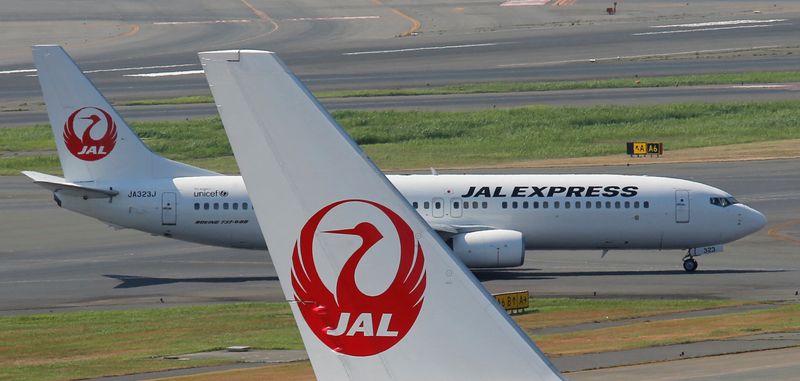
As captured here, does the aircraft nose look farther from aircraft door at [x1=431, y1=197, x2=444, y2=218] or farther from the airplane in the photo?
aircraft door at [x1=431, y1=197, x2=444, y2=218]

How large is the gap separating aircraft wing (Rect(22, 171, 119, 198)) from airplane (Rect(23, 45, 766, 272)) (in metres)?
0.05

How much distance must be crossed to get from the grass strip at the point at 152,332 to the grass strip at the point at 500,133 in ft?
114

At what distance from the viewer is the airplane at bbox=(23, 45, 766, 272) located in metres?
51.2

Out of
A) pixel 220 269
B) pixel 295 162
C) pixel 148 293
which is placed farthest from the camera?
pixel 220 269

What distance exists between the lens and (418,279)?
43.7 feet

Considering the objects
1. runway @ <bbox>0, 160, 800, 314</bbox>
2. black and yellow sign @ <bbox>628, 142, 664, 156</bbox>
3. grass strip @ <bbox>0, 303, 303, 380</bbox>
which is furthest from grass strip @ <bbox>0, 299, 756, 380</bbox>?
black and yellow sign @ <bbox>628, 142, 664, 156</bbox>

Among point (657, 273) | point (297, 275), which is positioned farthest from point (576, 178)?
point (297, 275)

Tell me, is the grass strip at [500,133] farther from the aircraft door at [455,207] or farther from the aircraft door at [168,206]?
the aircraft door at [168,206]

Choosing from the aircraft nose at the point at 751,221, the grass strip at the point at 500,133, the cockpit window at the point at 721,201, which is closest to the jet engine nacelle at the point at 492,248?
the cockpit window at the point at 721,201

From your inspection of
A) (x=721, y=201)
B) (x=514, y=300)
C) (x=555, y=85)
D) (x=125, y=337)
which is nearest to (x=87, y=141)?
(x=125, y=337)

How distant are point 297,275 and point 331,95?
87.7 metres

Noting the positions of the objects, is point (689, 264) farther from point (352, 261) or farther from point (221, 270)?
point (352, 261)

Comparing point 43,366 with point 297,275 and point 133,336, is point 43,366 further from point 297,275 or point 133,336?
point 297,275

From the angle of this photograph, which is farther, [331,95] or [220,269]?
[331,95]
